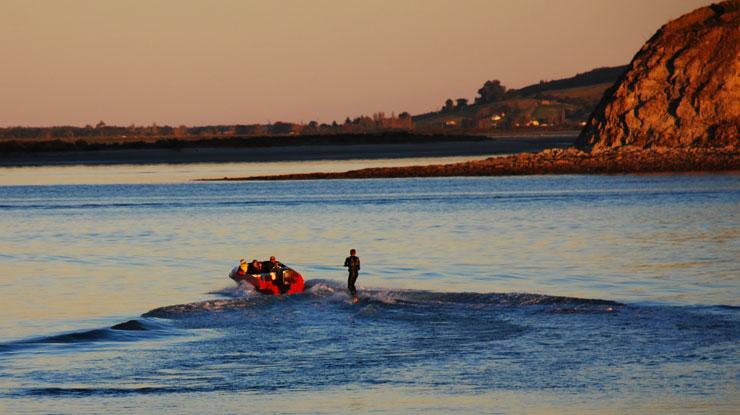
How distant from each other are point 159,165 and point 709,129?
3245 inches

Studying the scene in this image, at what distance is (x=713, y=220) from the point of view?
232 feet

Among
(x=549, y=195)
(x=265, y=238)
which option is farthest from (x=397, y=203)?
(x=265, y=238)

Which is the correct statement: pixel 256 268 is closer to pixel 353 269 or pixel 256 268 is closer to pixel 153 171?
pixel 353 269

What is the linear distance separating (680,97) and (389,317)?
363ft

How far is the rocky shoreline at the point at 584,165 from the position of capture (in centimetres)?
12950

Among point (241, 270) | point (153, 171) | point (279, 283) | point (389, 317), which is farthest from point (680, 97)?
point (389, 317)

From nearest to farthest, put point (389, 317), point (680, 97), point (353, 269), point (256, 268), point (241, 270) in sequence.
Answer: point (389, 317), point (353, 269), point (256, 268), point (241, 270), point (680, 97)

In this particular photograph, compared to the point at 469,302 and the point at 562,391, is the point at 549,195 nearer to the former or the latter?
the point at 469,302

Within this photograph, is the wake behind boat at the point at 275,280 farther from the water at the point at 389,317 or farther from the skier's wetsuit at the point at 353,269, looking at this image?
the skier's wetsuit at the point at 353,269

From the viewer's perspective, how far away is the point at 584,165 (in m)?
137

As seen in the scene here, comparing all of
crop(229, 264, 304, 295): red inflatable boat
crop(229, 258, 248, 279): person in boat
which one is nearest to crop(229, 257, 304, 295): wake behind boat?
crop(229, 264, 304, 295): red inflatable boat

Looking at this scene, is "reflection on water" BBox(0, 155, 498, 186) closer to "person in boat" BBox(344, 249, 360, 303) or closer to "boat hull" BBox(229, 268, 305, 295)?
"boat hull" BBox(229, 268, 305, 295)

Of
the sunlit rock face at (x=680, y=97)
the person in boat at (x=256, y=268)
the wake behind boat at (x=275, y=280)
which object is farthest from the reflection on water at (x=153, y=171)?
the wake behind boat at (x=275, y=280)

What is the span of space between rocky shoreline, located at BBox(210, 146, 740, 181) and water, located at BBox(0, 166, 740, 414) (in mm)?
48991
